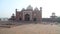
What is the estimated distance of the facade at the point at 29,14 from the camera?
3791cm

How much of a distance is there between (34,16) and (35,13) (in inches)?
41.1

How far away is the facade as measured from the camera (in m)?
37.9

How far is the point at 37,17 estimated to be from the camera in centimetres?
3784

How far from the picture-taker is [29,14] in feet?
126

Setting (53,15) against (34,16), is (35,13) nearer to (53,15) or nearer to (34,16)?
(34,16)

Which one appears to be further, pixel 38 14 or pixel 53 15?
pixel 53 15

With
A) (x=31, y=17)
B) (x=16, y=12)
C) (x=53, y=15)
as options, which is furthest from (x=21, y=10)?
(x=53, y=15)

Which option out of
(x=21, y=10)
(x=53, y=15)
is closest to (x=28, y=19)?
(x=21, y=10)

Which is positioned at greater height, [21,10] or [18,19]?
[21,10]

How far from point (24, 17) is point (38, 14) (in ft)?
15.7

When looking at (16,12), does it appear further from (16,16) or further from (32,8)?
(32,8)

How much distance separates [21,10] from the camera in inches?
1561

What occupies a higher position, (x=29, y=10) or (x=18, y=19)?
(x=29, y=10)

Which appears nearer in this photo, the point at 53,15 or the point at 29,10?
the point at 29,10
